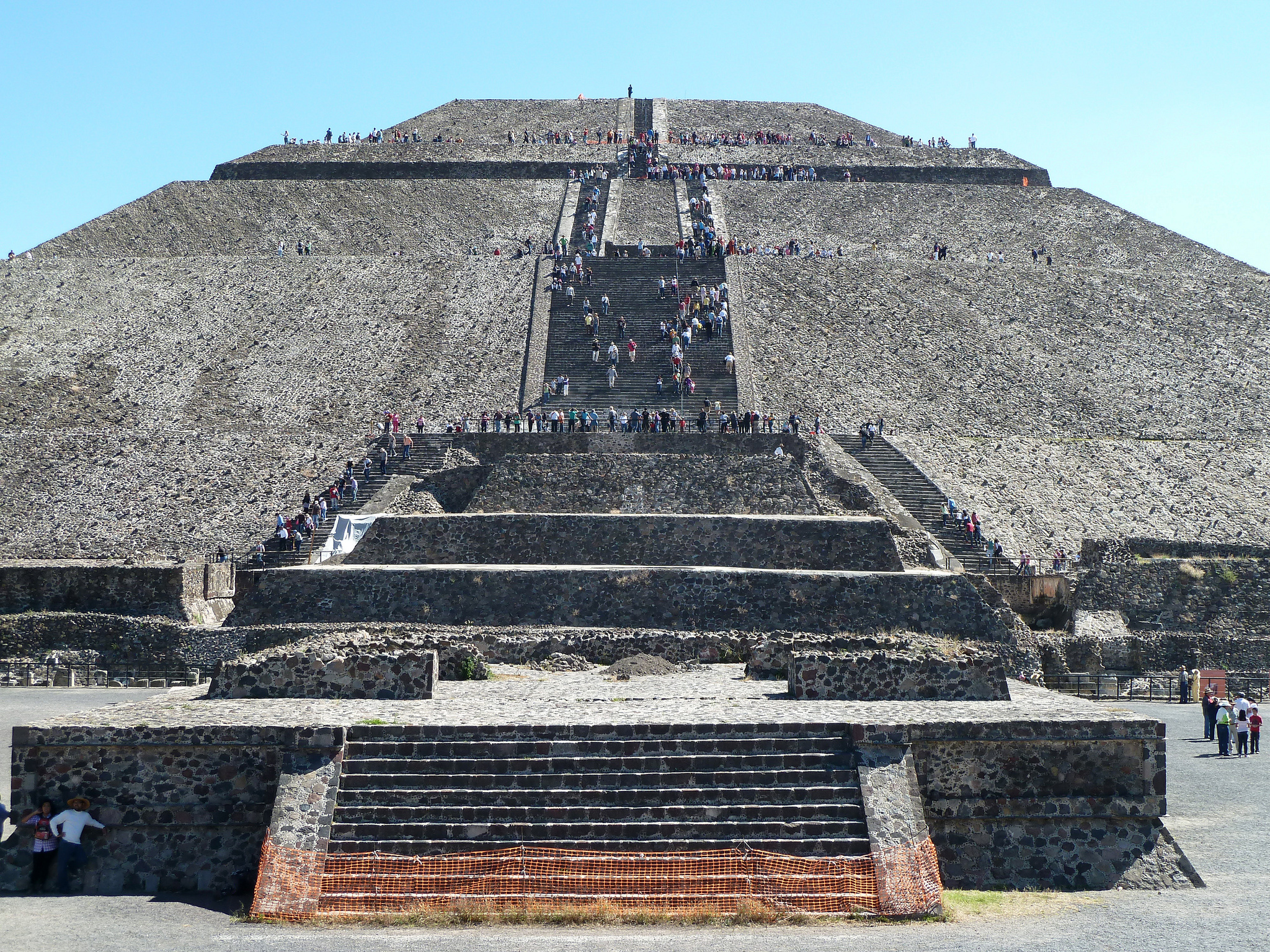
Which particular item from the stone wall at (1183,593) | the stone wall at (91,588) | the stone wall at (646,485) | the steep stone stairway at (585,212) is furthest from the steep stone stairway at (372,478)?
the steep stone stairway at (585,212)

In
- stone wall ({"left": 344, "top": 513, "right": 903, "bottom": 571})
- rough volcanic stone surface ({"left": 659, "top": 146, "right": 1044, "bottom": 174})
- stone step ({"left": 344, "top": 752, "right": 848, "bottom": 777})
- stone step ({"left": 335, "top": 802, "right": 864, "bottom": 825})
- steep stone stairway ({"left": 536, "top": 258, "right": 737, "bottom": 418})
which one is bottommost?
stone step ({"left": 335, "top": 802, "right": 864, "bottom": 825})

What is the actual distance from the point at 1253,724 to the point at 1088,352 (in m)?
20.3

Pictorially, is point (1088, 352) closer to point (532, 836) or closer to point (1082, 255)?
point (1082, 255)

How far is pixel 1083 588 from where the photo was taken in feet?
69.4

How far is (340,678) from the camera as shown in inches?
468

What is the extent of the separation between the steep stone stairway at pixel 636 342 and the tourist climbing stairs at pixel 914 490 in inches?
146

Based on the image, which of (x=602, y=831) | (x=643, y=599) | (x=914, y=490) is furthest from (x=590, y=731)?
(x=914, y=490)

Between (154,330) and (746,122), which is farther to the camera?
(746,122)

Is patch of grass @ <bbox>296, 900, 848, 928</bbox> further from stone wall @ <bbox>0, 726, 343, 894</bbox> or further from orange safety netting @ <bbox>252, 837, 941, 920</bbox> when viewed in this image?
stone wall @ <bbox>0, 726, 343, 894</bbox>

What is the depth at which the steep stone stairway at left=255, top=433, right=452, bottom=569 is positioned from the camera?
856 inches

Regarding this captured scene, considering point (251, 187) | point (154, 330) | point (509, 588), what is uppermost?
point (251, 187)

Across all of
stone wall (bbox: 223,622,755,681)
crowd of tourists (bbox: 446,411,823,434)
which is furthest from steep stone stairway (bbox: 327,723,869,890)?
crowd of tourists (bbox: 446,411,823,434)

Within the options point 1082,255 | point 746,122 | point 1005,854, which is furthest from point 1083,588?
point 746,122

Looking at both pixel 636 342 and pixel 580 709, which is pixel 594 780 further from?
pixel 636 342
